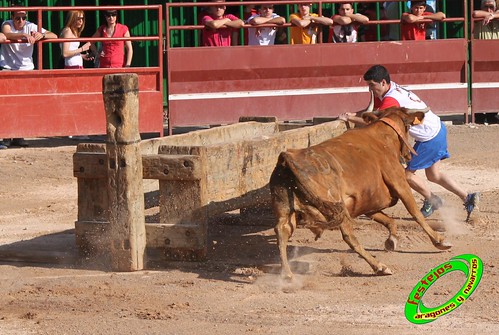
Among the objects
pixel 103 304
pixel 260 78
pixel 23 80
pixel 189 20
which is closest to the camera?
pixel 103 304

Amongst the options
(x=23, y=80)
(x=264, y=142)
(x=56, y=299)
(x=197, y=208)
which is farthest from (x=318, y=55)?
(x=56, y=299)

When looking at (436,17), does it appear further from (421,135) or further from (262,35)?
(421,135)

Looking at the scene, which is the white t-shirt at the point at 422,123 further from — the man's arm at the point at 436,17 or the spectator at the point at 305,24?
the man's arm at the point at 436,17

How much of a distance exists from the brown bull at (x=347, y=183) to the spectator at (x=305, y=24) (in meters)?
6.58

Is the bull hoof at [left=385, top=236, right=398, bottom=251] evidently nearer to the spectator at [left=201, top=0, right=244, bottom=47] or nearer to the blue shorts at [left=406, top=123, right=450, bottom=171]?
the blue shorts at [left=406, top=123, right=450, bottom=171]

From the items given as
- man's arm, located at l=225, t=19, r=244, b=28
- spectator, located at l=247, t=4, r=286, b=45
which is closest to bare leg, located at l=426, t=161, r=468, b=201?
man's arm, located at l=225, t=19, r=244, b=28

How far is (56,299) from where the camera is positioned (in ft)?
24.9

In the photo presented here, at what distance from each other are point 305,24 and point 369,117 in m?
6.55

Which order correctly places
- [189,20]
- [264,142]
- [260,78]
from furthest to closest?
1. [189,20]
2. [260,78]
3. [264,142]

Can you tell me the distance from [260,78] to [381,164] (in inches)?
289

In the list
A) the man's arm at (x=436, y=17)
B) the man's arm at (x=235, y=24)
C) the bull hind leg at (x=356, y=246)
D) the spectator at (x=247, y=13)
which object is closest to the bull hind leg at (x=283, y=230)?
the bull hind leg at (x=356, y=246)

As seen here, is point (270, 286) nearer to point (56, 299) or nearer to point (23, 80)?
point (56, 299)

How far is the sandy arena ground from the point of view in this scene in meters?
6.89

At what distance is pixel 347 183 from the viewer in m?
8.03
